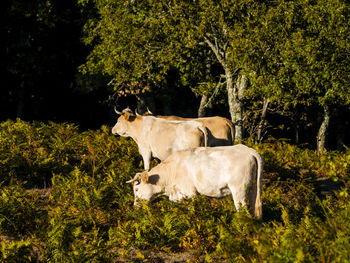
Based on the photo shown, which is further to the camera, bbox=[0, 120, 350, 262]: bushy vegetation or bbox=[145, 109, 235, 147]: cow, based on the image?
bbox=[145, 109, 235, 147]: cow

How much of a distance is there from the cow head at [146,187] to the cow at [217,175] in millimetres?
105

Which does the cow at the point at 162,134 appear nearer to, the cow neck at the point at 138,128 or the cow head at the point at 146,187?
the cow neck at the point at 138,128

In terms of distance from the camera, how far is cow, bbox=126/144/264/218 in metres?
8.13

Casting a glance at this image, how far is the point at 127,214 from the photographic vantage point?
9.03m

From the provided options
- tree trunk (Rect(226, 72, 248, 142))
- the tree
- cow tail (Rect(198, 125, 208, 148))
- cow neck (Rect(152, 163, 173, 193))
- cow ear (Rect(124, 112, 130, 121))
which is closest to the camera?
cow neck (Rect(152, 163, 173, 193))

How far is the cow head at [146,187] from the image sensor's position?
9352mm

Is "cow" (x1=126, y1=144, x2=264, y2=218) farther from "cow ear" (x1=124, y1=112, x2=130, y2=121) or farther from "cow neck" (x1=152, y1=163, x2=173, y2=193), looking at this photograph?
"cow ear" (x1=124, y1=112, x2=130, y2=121)

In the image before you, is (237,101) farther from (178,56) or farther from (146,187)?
(146,187)

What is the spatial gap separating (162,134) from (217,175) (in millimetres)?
3654

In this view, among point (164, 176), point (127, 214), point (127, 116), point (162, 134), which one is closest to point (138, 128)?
point (127, 116)

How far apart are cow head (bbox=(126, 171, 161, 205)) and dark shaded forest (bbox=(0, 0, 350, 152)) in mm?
5522

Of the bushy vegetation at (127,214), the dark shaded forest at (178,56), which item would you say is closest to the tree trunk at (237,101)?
the dark shaded forest at (178,56)

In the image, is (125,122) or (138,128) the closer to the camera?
(138,128)

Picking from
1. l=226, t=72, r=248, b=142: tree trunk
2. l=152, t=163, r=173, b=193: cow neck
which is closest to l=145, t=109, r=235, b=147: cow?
l=152, t=163, r=173, b=193: cow neck
